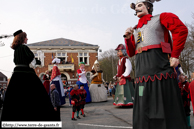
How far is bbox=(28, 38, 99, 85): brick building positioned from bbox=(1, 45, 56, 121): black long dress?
3065cm

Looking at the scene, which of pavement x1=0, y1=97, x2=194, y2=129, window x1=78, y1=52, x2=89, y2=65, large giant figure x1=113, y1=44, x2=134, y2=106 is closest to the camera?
pavement x1=0, y1=97, x2=194, y2=129

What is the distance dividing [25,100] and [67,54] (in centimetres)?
3258

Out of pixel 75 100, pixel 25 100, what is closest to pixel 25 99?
pixel 25 100

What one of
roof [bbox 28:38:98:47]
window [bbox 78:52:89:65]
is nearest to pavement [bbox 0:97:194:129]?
window [bbox 78:52:89:65]

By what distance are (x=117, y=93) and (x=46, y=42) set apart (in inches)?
1147

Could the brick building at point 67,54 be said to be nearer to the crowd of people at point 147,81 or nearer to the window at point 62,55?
the window at point 62,55

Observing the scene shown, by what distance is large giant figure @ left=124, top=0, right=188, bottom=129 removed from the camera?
8.47 feet

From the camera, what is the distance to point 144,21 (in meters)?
3.05

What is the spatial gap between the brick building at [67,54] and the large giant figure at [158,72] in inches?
1211

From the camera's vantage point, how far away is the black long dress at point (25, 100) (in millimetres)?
2566

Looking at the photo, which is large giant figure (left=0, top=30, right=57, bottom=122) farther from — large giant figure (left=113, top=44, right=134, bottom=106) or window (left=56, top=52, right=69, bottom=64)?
window (left=56, top=52, right=69, bottom=64)

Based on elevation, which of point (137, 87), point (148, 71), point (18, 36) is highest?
point (18, 36)

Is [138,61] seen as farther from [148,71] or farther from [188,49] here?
[188,49]

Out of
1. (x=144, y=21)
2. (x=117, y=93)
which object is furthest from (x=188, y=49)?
(x=144, y=21)
